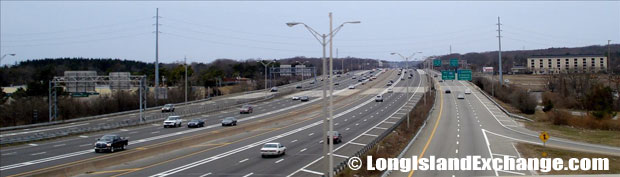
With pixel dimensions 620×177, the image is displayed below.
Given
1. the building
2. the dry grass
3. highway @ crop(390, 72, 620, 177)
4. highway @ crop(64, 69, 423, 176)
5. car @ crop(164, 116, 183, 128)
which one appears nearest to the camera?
highway @ crop(64, 69, 423, 176)

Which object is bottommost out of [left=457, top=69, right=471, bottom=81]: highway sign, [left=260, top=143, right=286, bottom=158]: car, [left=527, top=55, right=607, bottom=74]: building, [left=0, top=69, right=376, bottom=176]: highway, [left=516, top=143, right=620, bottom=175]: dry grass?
[left=516, top=143, right=620, bottom=175]: dry grass

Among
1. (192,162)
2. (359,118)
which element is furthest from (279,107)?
(192,162)

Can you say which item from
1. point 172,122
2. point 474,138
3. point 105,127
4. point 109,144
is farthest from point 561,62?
point 109,144

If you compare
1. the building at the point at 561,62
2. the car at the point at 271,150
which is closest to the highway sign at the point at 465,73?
the car at the point at 271,150

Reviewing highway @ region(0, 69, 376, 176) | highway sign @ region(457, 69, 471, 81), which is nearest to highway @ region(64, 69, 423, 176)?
highway @ region(0, 69, 376, 176)

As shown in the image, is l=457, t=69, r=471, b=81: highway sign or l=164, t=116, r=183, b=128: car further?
l=457, t=69, r=471, b=81: highway sign

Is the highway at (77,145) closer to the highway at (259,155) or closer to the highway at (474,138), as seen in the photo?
the highway at (259,155)

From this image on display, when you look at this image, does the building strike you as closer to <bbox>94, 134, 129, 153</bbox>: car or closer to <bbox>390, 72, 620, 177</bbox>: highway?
<bbox>390, 72, 620, 177</bbox>: highway

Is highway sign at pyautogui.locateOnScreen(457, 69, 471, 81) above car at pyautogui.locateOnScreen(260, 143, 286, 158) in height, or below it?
above

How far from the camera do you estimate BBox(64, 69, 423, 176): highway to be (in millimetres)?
28391

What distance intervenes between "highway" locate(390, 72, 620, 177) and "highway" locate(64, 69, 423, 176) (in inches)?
206

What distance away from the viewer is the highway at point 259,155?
93.1 feet

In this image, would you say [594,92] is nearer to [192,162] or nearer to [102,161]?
[192,162]

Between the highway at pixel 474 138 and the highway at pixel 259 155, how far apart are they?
5244 mm
